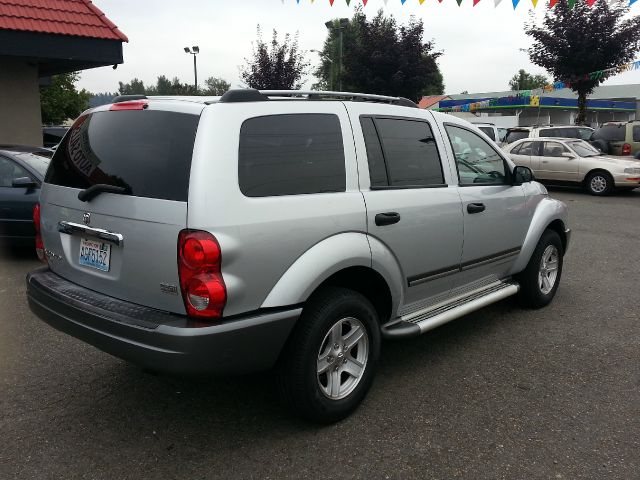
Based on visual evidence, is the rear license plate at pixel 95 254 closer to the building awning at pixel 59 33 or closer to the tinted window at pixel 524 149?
the building awning at pixel 59 33

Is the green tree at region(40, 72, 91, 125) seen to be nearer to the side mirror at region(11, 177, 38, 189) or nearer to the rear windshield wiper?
the side mirror at region(11, 177, 38, 189)

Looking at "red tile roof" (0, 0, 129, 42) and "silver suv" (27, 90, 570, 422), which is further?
"red tile roof" (0, 0, 129, 42)

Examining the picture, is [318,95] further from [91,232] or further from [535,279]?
[535,279]

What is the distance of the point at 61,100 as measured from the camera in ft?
92.4

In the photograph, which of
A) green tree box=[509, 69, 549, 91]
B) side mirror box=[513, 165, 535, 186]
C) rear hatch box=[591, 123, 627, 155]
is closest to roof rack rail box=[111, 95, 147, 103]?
side mirror box=[513, 165, 535, 186]

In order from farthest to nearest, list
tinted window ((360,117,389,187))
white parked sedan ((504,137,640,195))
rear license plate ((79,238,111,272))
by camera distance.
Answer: white parked sedan ((504,137,640,195))
tinted window ((360,117,389,187))
rear license plate ((79,238,111,272))

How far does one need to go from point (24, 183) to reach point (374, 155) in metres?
4.93

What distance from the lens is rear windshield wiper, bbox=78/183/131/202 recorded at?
2.83 meters

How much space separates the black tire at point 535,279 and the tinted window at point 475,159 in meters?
0.87

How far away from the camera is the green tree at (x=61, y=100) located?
26791 millimetres

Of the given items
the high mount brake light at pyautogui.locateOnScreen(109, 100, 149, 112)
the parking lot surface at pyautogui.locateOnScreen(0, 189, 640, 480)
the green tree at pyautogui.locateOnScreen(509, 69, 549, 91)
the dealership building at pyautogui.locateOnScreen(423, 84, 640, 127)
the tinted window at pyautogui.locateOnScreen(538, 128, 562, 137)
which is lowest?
the parking lot surface at pyautogui.locateOnScreen(0, 189, 640, 480)

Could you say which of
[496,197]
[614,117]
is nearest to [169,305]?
[496,197]

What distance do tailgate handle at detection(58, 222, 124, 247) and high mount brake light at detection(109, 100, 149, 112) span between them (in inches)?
26.9

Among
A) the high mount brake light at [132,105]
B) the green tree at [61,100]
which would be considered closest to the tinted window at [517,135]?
the high mount brake light at [132,105]
